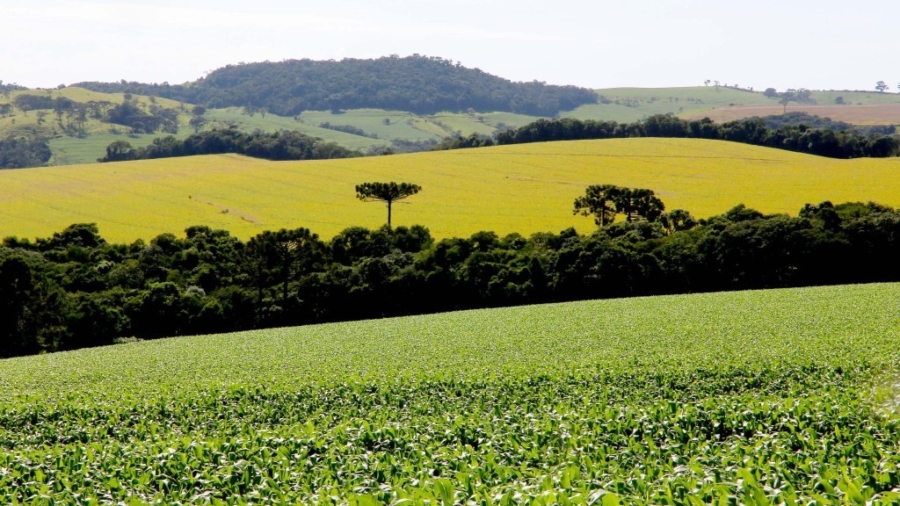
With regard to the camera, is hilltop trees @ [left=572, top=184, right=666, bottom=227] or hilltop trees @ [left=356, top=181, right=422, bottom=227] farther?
hilltop trees @ [left=356, top=181, right=422, bottom=227]

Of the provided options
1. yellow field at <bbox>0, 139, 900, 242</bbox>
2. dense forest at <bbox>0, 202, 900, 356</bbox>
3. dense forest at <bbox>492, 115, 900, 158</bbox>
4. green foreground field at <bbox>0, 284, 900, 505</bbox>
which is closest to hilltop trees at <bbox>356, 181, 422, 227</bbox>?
yellow field at <bbox>0, 139, 900, 242</bbox>

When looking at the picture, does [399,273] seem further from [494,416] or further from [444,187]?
[494,416]

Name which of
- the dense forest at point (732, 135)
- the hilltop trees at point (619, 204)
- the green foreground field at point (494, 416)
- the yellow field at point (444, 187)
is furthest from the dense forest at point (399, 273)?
the dense forest at point (732, 135)

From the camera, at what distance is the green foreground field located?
13297 mm

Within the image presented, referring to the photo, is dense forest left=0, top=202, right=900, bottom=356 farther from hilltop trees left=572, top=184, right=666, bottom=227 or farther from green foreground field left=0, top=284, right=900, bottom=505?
green foreground field left=0, top=284, right=900, bottom=505

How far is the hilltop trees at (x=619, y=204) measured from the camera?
103500mm

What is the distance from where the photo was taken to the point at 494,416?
21453mm

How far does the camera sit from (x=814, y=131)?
166m

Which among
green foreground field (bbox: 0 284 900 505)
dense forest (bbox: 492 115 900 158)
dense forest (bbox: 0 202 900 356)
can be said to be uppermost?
dense forest (bbox: 492 115 900 158)

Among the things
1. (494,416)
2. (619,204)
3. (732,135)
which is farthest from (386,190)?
(732,135)

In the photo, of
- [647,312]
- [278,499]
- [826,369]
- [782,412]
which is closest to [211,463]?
[278,499]

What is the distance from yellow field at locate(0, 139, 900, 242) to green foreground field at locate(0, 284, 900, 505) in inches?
2351

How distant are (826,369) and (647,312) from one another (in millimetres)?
27851

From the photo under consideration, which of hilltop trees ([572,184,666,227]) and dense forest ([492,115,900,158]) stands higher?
dense forest ([492,115,900,158])
